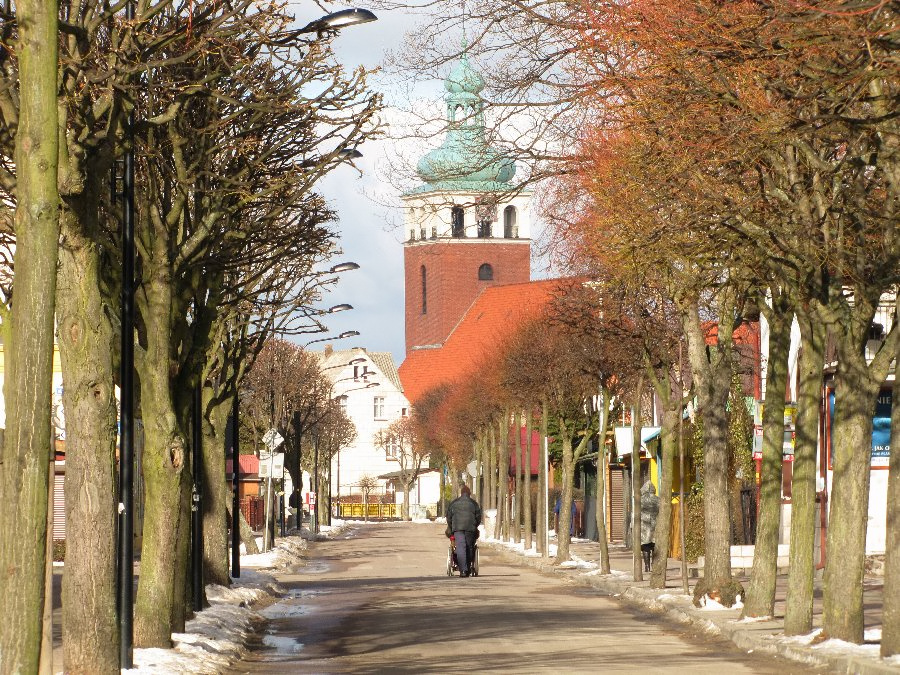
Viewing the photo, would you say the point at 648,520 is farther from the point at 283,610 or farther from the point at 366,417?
the point at 366,417

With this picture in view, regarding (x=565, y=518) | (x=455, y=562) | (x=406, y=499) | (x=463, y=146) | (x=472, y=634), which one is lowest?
(x=406, y=499)

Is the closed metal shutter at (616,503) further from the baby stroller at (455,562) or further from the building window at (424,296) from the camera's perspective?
the building window at (424,296)

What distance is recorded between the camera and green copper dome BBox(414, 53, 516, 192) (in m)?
18.5

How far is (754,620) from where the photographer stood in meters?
20.1

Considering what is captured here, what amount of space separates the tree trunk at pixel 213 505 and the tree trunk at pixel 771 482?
31.9ft

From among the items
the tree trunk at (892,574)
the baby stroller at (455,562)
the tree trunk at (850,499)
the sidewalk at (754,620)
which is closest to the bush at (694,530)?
the sidewalk at (754,620)

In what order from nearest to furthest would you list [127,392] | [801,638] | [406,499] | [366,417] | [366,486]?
[127,392], [801,638], [406,499], [366,486], [366,417]

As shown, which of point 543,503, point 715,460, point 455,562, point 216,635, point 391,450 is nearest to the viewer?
point 216,635

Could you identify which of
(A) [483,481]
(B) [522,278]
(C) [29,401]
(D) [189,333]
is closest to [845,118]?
(C) [29,401]

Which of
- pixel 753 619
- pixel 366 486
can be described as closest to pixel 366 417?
pixel 366 486

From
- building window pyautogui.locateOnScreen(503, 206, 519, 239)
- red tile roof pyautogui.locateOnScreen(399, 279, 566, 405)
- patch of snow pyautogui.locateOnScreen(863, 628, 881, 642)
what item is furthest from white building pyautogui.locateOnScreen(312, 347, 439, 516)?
patch of snow pyautogui.locateOnScreen(863, 628, 881, 642)

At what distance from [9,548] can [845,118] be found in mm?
6402

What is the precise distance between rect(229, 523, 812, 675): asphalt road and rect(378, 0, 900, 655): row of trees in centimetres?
157

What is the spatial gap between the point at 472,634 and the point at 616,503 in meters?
45.1
